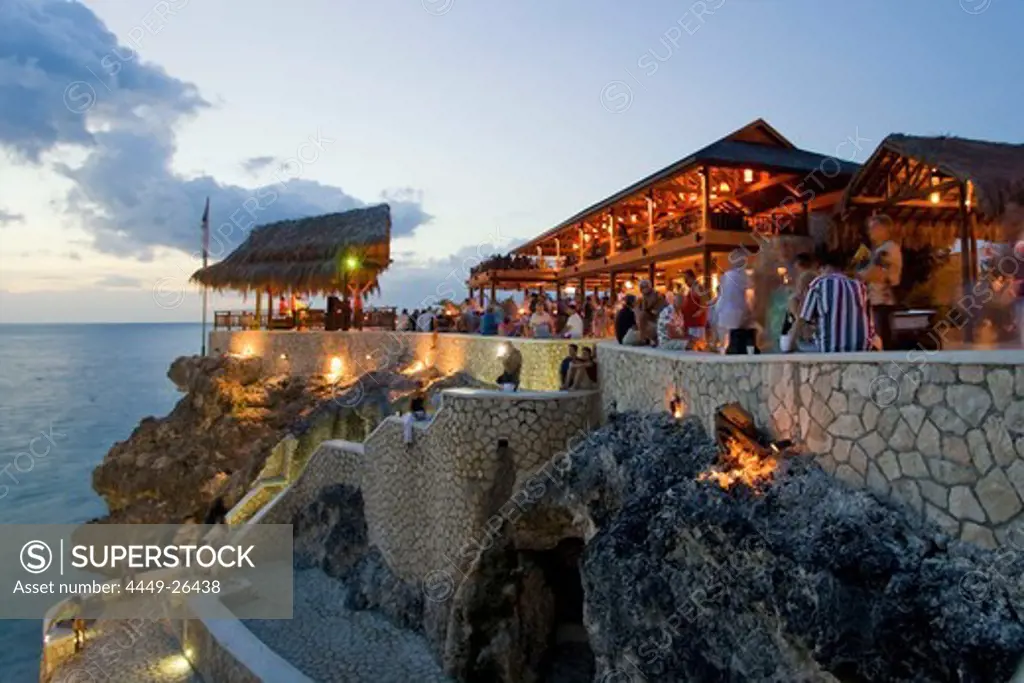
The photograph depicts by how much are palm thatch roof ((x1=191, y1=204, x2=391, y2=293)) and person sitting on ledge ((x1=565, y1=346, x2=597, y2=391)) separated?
1515 cm

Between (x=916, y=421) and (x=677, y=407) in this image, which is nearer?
(x=916, y=421)

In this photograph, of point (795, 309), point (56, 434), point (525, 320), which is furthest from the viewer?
point (56, 434)

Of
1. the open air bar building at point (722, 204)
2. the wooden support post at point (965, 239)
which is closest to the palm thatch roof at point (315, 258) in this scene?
the open air bar building at point (722, 204)

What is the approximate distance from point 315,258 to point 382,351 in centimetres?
566

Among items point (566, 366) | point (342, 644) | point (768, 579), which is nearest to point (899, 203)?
point (566, 366)

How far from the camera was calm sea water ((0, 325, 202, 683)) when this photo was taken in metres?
18.9

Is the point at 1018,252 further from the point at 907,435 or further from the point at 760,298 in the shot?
the point at 907,435

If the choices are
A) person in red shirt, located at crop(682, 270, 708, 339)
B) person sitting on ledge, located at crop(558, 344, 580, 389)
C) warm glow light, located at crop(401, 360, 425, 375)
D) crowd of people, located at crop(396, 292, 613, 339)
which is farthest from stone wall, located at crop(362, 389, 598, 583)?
warm glow light, located at crop(401, 360, 425, 375)

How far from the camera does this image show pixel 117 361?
123 meters

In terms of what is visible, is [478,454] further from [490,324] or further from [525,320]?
[490,324]

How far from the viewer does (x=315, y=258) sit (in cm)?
2423

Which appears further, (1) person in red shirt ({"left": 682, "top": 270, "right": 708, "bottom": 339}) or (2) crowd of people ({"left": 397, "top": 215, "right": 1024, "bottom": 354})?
(1) person in red shirt ({"left": 682, "top": 270, "right": 708, "bottom": 339})

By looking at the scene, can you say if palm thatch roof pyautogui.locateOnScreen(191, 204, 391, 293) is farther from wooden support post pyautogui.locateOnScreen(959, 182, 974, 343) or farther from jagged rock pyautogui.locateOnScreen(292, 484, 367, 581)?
wooden support post pyautogui.locateOnScreen(959, 182, 974, 343)

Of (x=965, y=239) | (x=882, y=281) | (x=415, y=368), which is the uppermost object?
(x=965, y=239)
